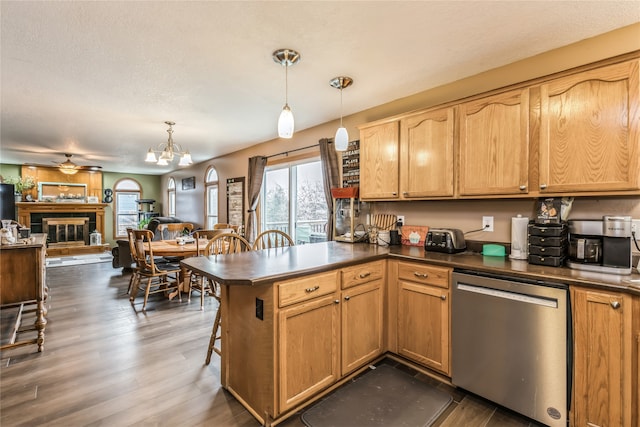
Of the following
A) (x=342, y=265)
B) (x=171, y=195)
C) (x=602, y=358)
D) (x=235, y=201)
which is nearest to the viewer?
(x=602, y=358)

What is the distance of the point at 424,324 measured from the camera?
2.19 metres

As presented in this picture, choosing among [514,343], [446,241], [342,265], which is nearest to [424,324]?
[514,343]

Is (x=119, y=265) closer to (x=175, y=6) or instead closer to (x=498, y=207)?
(x=175, y=6)

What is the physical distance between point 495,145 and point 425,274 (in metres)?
1.08

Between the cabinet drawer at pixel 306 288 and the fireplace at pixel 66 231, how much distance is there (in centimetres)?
935

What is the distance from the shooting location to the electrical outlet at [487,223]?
244 cm

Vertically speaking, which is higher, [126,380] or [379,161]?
[379,161]

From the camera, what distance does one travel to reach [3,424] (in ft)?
5.58

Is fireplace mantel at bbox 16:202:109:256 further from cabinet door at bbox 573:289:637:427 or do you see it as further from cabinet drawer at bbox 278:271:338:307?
cabinet door at bbox 573:289:637:427

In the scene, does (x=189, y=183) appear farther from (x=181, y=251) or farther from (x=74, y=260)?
(x=181, y=251)

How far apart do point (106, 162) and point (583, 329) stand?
9.13 metres

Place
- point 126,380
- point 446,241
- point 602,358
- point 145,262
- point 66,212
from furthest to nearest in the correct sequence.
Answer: point 66,212
point 145,262
point 446,241
point 126,380
point 602,358

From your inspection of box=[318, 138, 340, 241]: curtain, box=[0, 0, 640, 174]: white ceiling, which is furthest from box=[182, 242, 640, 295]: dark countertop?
box=[0, 0, 640, 174]: white ceiling

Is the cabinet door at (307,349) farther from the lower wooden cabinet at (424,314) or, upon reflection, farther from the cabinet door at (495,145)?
the cabinet door at (495,145)
